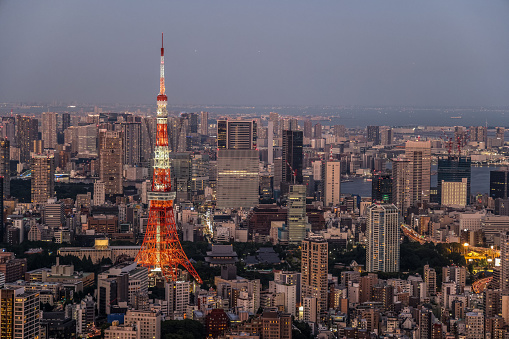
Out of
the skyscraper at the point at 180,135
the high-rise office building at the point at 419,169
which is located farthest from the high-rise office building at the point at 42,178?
the high-rise office building at the point at 419,169

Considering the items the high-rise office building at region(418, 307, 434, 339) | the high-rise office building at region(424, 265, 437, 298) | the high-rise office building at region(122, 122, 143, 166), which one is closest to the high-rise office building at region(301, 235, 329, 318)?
the high-rise office building at region(418, 307, 434, 339)

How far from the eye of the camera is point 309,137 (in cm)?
2717

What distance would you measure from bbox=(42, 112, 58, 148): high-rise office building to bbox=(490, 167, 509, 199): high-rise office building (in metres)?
Result: 9.28

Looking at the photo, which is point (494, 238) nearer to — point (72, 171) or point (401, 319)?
point (401, 319)

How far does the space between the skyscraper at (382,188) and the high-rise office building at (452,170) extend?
1724 millimetres

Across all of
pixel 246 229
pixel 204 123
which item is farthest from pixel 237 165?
pixel 246 229

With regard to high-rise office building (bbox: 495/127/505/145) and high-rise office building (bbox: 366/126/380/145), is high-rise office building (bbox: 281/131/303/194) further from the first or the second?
high-rise office building (bbox: 495/127/505/145)

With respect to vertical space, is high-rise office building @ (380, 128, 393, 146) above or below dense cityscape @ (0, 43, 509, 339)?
above

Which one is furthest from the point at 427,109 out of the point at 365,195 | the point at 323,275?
the point at 323,275

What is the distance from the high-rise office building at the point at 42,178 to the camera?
70.6 feet

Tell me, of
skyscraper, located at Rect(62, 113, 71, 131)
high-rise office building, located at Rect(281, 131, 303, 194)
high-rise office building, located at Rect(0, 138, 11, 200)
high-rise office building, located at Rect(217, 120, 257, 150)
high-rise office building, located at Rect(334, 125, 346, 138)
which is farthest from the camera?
high-rise office building, located at Rect(334, 125, 346, 138)

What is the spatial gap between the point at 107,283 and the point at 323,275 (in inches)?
105

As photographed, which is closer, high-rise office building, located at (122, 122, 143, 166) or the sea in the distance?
the sea in the distance

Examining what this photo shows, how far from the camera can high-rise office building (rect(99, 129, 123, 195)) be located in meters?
23.8
